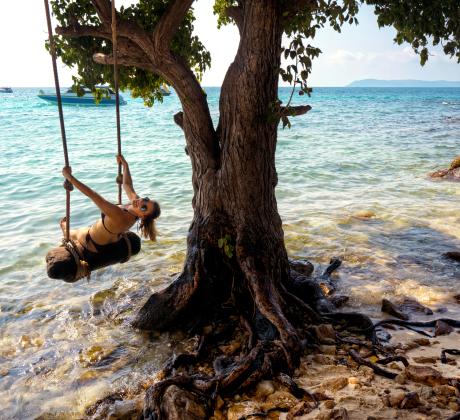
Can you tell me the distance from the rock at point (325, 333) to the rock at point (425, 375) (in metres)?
1.02

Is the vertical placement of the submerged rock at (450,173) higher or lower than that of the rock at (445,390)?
lower

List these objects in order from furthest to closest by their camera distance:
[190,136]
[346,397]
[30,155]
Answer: [30,155] → [190,136] → [346,397]

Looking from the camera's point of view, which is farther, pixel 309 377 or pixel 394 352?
pixel 394 352

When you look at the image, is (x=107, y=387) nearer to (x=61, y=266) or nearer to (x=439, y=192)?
(x=61, y=266)

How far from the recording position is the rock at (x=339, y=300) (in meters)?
6.41

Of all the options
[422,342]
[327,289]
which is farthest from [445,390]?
[327,289]

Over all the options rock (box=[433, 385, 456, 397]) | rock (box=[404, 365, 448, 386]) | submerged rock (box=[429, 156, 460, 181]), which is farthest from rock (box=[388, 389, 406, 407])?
submerged rock (box=[429, 156, 460, 181])

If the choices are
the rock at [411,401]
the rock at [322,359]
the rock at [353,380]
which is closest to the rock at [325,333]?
the rock at [322,359]

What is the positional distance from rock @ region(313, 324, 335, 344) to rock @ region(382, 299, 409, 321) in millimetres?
1085

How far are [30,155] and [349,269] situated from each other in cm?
1798

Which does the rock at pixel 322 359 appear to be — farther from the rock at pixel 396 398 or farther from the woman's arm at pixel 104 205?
the woman's arm at pixel 104 205

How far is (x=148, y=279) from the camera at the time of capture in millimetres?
7844

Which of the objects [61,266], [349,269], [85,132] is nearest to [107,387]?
[61,266]

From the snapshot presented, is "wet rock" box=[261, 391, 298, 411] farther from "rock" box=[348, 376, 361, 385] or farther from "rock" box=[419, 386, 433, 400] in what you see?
"rock" box=[419, 386, 433, 400]
